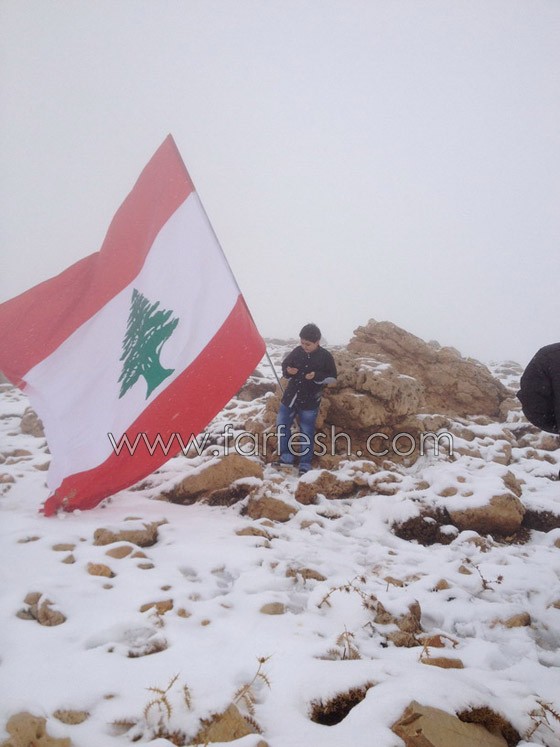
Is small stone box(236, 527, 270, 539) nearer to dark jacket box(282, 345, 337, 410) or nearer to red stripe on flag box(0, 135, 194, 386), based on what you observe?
dark jacket box(282, 345, 337, 410)

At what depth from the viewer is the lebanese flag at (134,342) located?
12.0 feet

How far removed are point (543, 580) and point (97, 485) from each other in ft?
13.1

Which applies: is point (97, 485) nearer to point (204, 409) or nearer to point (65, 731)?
A: point (204, 409)

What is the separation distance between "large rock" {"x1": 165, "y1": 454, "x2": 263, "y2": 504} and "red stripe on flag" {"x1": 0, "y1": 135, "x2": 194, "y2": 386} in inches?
91.0

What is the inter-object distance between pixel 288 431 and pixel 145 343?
269 centimetres

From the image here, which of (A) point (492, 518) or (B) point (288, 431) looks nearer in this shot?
(A) point (492, 518)

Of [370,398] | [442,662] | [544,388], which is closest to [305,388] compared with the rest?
[370,398]

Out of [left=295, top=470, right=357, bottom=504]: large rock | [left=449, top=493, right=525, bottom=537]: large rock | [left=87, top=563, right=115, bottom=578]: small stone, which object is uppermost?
[left=87, top=563, right=115, bottom=578]: small stone

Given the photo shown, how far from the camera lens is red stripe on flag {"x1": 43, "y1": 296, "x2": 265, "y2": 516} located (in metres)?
3.63

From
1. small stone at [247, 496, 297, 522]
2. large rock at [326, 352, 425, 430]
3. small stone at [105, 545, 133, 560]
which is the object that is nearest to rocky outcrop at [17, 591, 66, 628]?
small stone at [105, 545, 133, 560]

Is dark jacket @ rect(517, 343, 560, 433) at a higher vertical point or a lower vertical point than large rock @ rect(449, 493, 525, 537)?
higher

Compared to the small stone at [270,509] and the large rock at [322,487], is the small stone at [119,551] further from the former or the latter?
the large rock at [322,487]

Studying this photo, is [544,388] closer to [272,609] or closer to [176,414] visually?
[272,609]

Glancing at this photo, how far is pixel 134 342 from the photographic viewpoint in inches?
163
